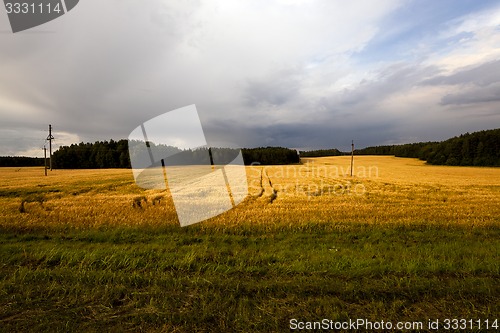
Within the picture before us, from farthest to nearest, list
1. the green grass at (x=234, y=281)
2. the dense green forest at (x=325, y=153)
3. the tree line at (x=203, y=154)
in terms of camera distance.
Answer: the dense green forest at (x=325, y=153) < the tree line at (x=203, y=154) < the green grass at (x=234, y=281)

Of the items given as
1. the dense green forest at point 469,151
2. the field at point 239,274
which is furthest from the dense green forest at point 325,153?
the field at point 239,274

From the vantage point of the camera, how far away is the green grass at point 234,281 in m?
4.12

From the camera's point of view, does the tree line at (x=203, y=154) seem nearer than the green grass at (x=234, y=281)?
No

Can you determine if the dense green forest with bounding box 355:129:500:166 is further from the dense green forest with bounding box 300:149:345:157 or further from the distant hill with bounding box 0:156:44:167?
the distant hill with bounding box 0:156:44:167

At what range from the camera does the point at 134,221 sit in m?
11.5

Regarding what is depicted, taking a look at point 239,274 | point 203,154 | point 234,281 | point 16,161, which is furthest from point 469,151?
point 16,161

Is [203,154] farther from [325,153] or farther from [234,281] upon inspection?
[325,153]

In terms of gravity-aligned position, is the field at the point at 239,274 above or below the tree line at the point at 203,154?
below

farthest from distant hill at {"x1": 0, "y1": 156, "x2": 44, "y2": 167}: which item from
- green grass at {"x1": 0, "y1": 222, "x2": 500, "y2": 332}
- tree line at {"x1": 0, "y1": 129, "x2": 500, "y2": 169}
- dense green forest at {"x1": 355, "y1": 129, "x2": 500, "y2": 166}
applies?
dense green forest at {"x1": 355, "y1": 129, "x2": 500, "y2": 166}

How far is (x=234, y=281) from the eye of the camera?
5.45 meters

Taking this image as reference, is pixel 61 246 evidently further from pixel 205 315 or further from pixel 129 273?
pixel 205 315

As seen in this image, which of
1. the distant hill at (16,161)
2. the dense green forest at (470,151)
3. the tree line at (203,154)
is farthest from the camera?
the distant hill at (16,161)

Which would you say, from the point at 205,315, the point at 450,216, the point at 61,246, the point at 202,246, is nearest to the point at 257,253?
the point at 202,246

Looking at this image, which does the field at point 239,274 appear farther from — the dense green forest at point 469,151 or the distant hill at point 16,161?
the distant hill at point 16,161
